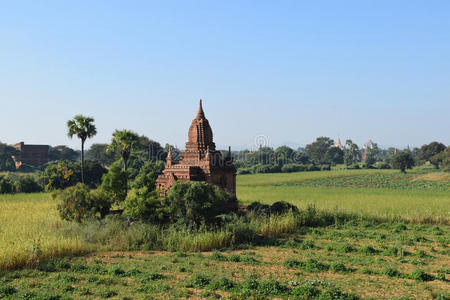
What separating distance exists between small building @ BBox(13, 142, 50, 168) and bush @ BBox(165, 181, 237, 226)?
92906mm

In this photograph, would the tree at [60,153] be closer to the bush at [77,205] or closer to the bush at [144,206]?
the bush at [77,205]

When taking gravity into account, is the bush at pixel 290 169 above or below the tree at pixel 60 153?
below

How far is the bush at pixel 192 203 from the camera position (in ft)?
67.7

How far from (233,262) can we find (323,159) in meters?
133

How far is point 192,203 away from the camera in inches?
810

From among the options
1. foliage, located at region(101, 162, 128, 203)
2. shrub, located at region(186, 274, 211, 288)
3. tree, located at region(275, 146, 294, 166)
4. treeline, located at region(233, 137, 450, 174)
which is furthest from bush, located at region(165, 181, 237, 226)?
tree, located at region(275, 146, 294, 166)

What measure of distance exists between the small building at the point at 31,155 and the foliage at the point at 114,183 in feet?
277

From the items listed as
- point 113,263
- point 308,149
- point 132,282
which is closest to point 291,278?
point 132,282

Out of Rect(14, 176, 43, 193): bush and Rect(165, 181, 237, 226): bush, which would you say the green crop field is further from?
Rect(14, 176, 43, 193): bush

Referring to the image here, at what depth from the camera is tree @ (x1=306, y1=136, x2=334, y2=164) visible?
149625 mm

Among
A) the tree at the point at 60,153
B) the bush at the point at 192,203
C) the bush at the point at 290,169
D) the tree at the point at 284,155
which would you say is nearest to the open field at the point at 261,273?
the bush at the point at 192,203

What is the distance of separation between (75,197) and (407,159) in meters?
86.1

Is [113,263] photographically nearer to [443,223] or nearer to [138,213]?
[138,213]

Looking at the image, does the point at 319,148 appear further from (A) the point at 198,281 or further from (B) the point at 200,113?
(A) the point at 198,281
